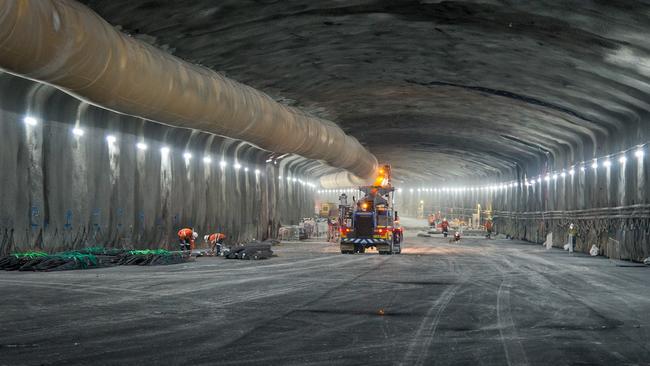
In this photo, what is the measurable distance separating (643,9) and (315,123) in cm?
1751

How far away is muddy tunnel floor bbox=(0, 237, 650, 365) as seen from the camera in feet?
31.1

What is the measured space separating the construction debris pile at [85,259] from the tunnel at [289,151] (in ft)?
0.23

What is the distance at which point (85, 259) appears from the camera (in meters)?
21.5

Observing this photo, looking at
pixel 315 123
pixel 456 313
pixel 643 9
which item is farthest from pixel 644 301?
pixel 315 123

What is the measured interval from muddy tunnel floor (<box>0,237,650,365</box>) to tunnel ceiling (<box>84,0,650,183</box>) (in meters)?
6.00

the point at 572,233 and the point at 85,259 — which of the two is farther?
the point at 572,233

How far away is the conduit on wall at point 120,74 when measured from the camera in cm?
1339

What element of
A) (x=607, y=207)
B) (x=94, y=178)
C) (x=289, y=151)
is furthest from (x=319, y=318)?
(x=607, y=207)

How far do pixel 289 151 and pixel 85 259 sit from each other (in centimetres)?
1036

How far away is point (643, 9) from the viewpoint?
1596 cm

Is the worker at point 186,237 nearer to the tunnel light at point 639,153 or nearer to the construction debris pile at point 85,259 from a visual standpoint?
the construction debris pile at point 85,259

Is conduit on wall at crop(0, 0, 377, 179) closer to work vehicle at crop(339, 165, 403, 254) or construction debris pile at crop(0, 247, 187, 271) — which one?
construction debris pile at crop(0, 247, 187, 271)

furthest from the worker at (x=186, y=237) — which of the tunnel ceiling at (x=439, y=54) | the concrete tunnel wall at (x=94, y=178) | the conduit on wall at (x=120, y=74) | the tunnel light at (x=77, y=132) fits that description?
the tunnel light at (x=77, y=132)

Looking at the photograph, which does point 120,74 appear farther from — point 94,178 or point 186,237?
point 186,237
